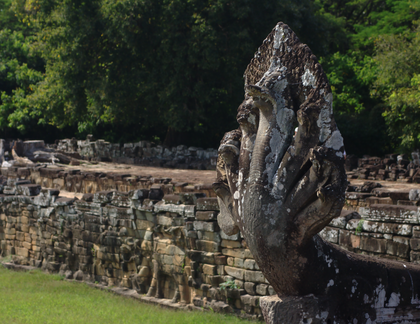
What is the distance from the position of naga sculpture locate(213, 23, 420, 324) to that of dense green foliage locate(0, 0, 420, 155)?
604 inches

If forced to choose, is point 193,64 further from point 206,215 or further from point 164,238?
point 206,215

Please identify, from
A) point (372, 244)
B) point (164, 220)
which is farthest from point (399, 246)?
point (164, 220)

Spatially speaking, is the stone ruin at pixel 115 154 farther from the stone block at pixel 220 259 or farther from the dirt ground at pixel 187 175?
the stone block at pixel 220 259

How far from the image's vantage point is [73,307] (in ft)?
24.2

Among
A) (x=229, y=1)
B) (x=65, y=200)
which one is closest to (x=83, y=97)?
(x=229, y=1)

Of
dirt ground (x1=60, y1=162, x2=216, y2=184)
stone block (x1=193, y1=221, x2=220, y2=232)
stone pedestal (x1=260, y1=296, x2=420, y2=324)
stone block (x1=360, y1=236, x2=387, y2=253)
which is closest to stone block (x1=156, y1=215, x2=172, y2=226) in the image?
stone block (x1=193, y1=221, x2=220, y2=232)

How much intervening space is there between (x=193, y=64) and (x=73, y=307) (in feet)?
47.7

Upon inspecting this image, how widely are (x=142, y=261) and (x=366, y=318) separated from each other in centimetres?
570

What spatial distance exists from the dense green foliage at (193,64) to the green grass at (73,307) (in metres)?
11.9

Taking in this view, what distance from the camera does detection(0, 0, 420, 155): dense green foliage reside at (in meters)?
18.9

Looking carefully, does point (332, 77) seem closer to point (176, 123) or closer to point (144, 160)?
point (176, 123)

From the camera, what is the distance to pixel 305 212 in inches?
108

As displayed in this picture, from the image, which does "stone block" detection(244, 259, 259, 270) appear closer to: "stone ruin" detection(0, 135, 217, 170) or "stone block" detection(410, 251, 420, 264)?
"stone block" detection(410, 251, 420, 264)

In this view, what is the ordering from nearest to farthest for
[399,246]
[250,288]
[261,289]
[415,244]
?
1. [415,244]
2. [399,246]
3. [261,289]
4. [250,288]
